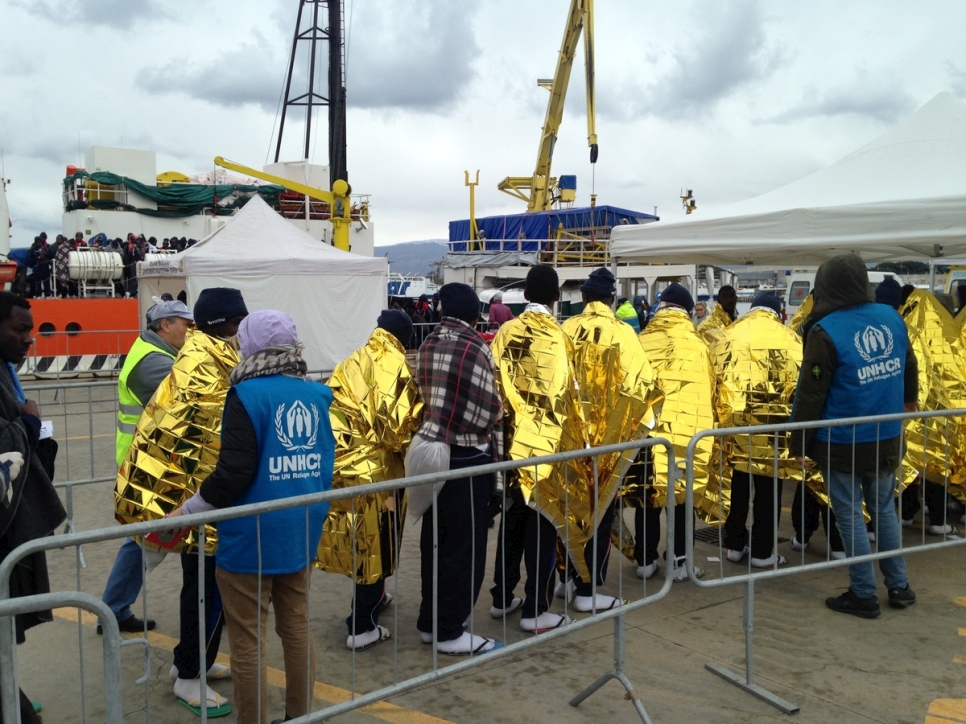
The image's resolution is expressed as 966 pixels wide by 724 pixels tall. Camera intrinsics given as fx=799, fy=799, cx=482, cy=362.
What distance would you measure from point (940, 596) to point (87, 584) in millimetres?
5182

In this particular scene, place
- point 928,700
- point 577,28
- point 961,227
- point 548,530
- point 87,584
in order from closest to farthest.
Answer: point 928,700 < point 548,530 < point 87,584 < point 961,227 < point 577,28

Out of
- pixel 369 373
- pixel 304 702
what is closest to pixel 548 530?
pixel 369 373

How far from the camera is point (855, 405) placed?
4504 mm

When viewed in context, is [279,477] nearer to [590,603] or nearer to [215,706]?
[215,706]

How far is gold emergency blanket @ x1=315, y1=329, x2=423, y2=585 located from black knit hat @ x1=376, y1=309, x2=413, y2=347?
21cm

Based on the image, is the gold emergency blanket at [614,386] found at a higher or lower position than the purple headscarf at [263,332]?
lower

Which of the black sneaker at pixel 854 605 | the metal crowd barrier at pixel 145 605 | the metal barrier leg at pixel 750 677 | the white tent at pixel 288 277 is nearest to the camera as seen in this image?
the metal crowd barrier at pixel 145 605

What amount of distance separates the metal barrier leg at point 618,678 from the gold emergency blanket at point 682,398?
4.38 ft

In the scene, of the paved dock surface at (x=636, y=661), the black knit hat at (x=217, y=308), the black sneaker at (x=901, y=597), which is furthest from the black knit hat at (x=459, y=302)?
the black sneaker at (x=901, y=597)

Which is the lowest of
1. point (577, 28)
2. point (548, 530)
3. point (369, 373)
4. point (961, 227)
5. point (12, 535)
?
point (548, 530)

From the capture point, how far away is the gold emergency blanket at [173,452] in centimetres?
338

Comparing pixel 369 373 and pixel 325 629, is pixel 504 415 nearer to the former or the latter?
pixel 369 373

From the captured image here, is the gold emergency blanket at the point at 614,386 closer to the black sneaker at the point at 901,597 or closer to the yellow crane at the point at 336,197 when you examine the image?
the black sneaker at the point at 901,597

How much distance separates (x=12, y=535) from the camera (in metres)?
2.89
